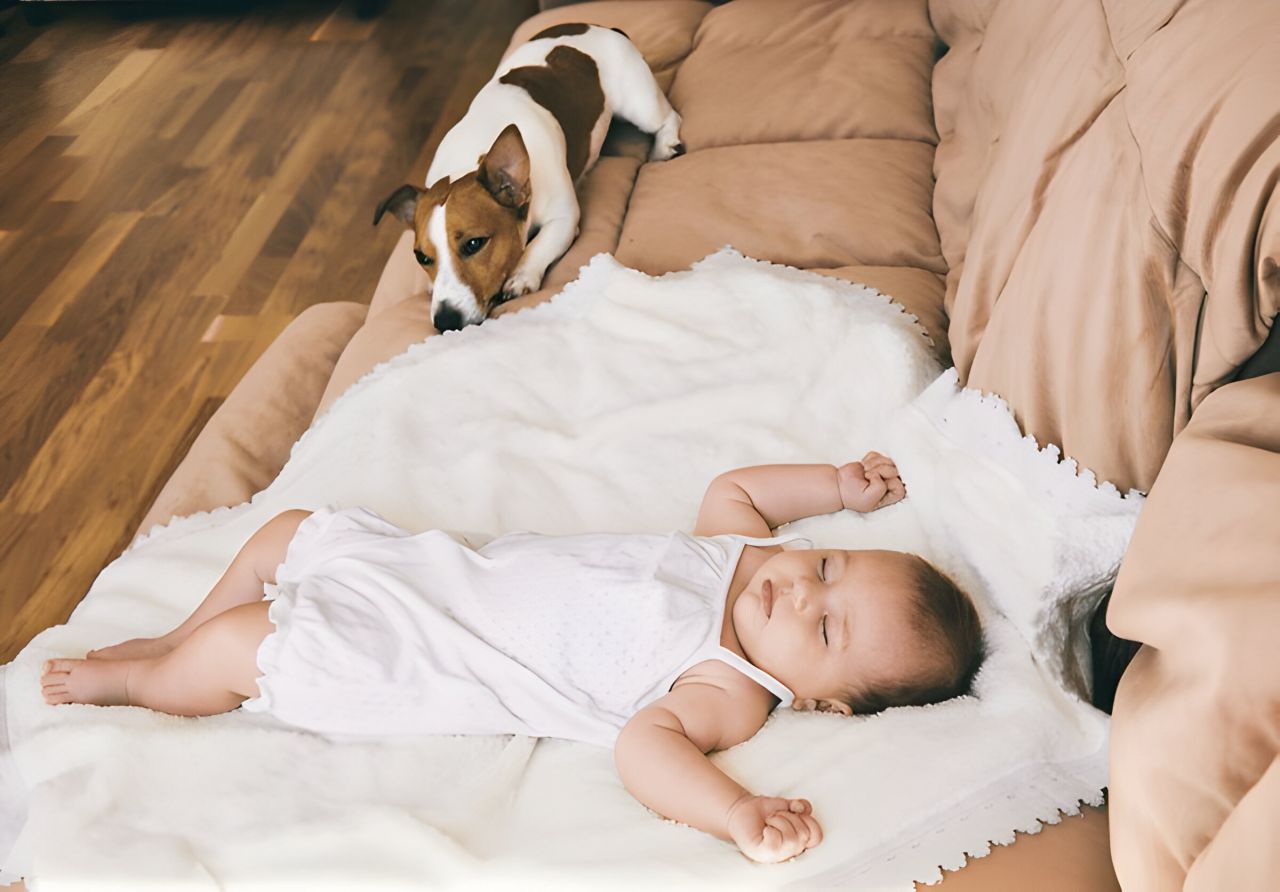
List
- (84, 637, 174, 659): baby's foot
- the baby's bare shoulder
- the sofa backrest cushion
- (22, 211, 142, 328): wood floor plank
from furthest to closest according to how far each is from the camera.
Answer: (22, 211, 142, 328): wood floor plank, (84, 637, 174, 659): baby's foot, the baby's bare shoulder, the sofa backrest cushion

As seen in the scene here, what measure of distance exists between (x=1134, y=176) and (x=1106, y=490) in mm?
320

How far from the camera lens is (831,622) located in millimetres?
1253

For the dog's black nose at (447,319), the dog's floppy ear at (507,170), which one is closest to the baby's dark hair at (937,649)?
the dog's black nose at (447,319)

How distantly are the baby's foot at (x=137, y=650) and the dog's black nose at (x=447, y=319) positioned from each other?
0.75 meters

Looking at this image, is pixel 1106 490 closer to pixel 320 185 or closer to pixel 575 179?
pixel 575 179

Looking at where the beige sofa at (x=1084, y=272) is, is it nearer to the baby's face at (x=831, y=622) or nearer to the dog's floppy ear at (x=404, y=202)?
the dog's floppy ear at (x=404, y=202)

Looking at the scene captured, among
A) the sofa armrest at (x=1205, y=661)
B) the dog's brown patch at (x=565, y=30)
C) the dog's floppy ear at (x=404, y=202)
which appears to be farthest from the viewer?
the dog's brown patch at (x=565, y=30)

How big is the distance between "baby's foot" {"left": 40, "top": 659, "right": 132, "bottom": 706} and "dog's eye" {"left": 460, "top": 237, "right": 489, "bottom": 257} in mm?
1033

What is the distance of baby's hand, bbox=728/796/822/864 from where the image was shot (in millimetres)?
1015

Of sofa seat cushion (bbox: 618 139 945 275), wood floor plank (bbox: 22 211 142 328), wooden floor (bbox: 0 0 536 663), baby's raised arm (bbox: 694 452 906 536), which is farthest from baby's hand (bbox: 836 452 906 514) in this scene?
wood floor plank (bbox: 22 211 142 328)

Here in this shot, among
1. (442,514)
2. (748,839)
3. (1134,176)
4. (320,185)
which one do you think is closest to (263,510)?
(442,514)

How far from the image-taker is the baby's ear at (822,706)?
124 centimetres

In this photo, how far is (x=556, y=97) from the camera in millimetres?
2424

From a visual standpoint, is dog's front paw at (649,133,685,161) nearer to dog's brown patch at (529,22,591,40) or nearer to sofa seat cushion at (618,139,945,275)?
sofa seat cushion at (618,139,945,275)
